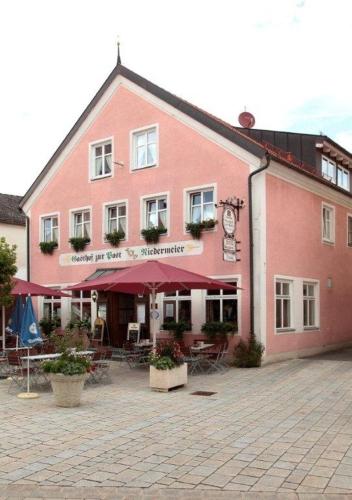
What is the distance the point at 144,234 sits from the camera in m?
18.5

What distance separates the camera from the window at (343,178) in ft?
76.1

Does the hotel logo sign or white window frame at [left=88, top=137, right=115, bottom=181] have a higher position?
white window frame at [left=88, top=137, right=115, bottom=181]

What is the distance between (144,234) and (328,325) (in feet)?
24.3

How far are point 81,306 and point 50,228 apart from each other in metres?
3.64

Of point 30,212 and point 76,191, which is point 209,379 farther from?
point 30,212

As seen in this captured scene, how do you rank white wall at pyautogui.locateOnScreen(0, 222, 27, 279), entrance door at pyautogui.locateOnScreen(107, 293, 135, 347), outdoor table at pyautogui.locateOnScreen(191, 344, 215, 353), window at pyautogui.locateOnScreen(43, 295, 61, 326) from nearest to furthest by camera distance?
outdoor table at pyautogui.locateOnScreen(191, 344, 215, 353), entrance door at pyautogui.locateOnScreen(107, 293, 135, 347), window at pyautogui.locateOnScreen(43, 295, 61, 326), white wall at pyautogui.locateOnScreen(0, 222, 27, 279)

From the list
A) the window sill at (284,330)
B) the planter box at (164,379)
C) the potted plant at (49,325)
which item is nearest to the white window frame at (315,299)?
the window sill at (284,330)

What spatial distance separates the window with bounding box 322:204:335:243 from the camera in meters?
20.6

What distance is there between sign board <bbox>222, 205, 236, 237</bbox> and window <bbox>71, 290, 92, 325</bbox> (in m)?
6.93

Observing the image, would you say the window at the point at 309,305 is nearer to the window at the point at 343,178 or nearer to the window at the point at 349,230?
the window at the point at 349,230

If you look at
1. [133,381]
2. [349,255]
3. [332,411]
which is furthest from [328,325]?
[332,411]

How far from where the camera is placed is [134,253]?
62.3 feet

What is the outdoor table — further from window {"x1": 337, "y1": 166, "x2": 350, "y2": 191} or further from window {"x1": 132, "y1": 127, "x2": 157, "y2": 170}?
window {"x1": 337, "y1": 166, "x2": 350, "y2": 191}

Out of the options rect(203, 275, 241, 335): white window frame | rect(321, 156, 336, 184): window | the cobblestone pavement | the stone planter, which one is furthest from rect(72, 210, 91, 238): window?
the stone planter
